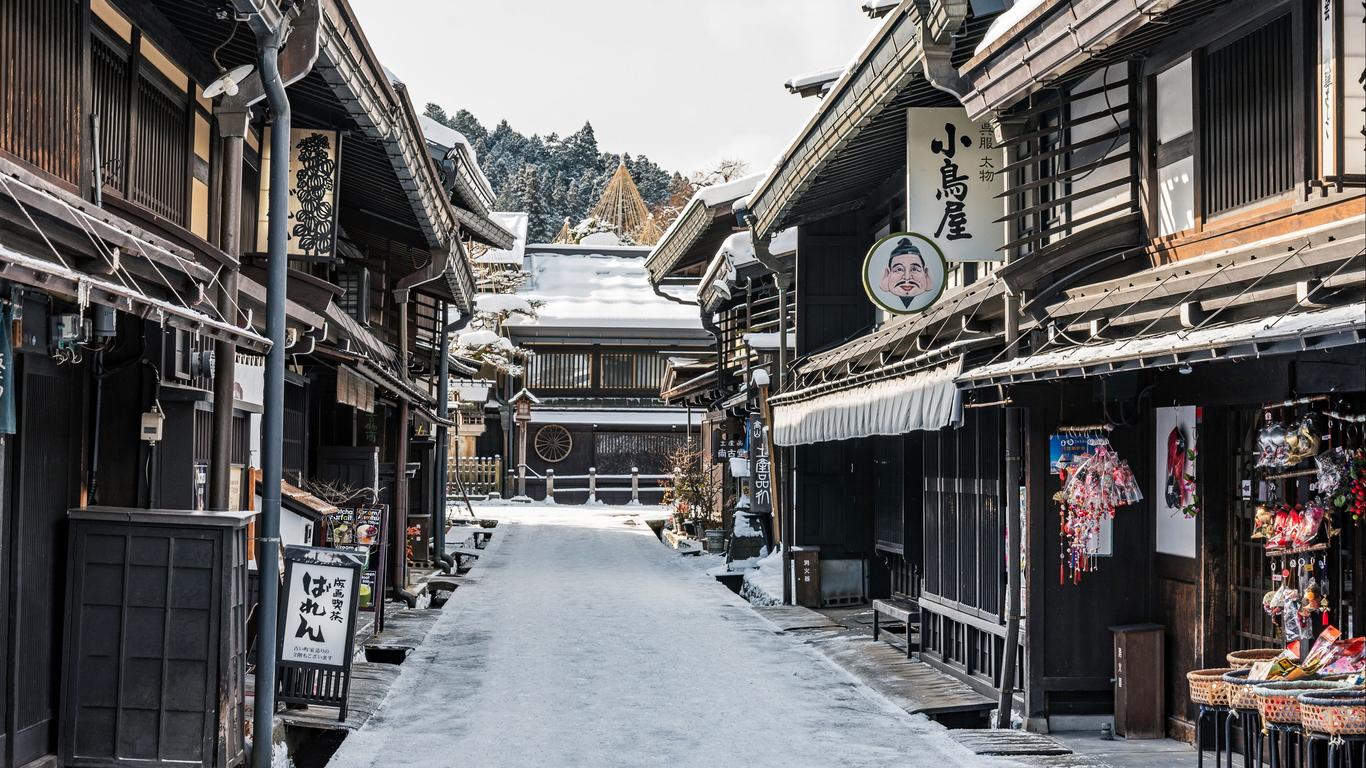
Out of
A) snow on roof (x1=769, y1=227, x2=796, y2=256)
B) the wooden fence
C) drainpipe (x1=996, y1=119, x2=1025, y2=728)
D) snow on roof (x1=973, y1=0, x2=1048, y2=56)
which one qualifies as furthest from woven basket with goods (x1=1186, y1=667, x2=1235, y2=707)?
the wooden fence

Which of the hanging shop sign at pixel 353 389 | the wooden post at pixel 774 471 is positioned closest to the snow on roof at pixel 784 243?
the wooden post at pixel 774 471

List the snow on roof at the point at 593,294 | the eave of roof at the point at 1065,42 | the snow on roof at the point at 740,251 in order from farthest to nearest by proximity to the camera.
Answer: the snow on roof at the point at 593,294
the snow on roof at the point at 740,251
the eave of roof at the point at 1065,42

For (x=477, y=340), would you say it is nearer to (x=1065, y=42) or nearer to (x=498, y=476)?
(x=498, y=476)

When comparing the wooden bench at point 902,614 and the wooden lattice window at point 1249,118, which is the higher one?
the wooden lattice window at point 1249,118

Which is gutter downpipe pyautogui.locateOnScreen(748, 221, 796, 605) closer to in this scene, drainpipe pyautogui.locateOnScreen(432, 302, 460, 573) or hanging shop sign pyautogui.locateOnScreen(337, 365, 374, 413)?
hanging shop sign pyautogui.locateOnScreen(337, 365, 374, 413)

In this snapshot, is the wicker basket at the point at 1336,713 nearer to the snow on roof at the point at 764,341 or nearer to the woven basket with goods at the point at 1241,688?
the woven basket with goods at the point at 1241,688

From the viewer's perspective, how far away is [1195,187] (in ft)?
32.1

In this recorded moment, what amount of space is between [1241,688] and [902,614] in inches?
319

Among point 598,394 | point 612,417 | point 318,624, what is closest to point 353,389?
point 318,624

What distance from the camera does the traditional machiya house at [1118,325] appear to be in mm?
8281

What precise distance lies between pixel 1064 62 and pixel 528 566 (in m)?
19.7

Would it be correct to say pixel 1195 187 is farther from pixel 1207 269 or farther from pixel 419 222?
pixel 419 222

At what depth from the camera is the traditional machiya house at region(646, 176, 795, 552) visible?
2558 centimetres

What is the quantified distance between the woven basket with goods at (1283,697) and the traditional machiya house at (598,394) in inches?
1801
